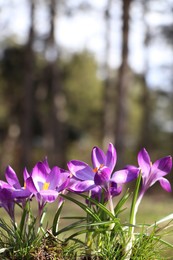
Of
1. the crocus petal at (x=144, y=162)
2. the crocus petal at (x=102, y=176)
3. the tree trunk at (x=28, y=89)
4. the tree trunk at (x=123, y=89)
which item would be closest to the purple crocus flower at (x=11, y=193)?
the crocus petal at (x=102, y=176)

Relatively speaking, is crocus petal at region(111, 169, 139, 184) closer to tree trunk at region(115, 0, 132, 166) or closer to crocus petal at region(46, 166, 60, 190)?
crocus petal at region(46, 166, 60, 190)

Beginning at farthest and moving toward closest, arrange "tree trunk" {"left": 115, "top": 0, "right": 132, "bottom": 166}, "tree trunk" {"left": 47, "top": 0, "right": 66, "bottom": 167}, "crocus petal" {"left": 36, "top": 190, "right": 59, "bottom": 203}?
"tree trunk" {"left": 47, "top": 0, "right": 66, "bottom": 167}, "tree trunk" {"left": 115, "top": 0, "right": 132, "bottom": 166}, "crocus petal" {"left": 36, "top": 190, "right": 59, "bottom": 203}

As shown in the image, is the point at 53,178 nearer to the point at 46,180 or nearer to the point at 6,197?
the point at 46,180

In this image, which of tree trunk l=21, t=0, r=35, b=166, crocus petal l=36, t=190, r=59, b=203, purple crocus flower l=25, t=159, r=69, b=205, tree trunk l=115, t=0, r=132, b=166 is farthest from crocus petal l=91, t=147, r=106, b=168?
tree trunk l=21, t=0, r=35, b=166

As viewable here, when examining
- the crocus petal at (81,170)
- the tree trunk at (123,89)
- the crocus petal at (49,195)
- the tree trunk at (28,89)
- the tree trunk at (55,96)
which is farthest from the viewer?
the tree trunk at (28,89)

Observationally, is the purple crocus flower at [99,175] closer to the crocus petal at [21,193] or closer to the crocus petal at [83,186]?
the crocus petal at [83,186]

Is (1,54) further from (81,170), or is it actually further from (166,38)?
(81,170)

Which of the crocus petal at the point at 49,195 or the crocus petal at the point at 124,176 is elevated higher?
the crocus petal at the point at 124,176

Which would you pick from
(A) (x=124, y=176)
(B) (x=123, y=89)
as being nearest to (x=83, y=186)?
(A) (x=124, y=176)
